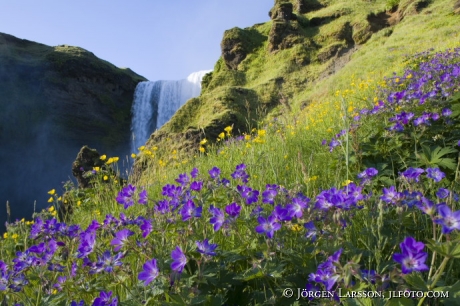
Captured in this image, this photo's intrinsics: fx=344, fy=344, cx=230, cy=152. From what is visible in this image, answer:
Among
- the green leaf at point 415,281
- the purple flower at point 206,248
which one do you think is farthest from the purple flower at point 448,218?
the purple flower at point 206,248

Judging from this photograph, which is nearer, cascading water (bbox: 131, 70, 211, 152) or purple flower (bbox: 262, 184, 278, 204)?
purple flower (bbox: 262, 184, 278, 204)

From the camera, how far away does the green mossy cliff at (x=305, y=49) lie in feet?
44.3

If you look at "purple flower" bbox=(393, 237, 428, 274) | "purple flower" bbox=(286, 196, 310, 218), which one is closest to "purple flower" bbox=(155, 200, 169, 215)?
"purple flower" bbox=(286, 196, 310, 218)

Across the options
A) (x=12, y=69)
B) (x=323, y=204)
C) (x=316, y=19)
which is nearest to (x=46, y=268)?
(x=323, y=204)

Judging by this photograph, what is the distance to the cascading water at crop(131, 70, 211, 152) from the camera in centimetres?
2417

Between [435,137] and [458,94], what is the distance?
435 millimetres

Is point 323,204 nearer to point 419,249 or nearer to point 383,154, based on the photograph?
point 419,249

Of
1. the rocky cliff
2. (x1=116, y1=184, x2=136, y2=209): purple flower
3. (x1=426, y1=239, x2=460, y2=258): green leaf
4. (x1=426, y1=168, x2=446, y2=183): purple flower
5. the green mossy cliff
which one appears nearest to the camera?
(x1=426, y1=239, x2=460, y2=258): green leaf

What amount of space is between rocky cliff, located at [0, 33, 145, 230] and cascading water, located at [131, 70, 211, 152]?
20.1 feet

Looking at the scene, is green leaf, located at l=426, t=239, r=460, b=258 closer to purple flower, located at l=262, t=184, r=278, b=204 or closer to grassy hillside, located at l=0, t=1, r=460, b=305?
grassy hillside, located at l=0, t=1, r=460, b=305

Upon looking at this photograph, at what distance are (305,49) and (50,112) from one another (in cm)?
2387

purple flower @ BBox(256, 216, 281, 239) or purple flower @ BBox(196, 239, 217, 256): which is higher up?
purple flower @ BBox(256, 216, 281, 239)

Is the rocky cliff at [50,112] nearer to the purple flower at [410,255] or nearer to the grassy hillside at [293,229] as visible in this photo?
the grassy hillside at [293,229]

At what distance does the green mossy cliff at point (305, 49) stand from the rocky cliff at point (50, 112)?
14.8 metres
